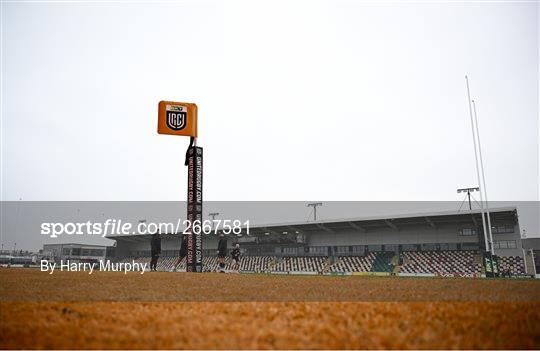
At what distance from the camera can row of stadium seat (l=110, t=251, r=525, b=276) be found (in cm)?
3663

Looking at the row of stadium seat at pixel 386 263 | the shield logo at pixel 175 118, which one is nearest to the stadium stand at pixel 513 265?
the row of stadium seat at pixel 386 263

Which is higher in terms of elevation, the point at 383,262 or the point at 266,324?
the point at 266,324

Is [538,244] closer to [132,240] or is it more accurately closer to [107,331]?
[132,240]

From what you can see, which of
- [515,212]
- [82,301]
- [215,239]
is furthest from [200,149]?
[215,239]

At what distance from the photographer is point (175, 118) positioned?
21453 millimetres

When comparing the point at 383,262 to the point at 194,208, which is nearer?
the point at 194,208

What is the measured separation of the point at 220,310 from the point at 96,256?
95.7 m

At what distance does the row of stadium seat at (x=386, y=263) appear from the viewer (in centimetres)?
3663

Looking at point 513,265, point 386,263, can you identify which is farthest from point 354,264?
point 513,265

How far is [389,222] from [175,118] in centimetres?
3112

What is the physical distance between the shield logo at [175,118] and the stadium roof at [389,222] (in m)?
29.1

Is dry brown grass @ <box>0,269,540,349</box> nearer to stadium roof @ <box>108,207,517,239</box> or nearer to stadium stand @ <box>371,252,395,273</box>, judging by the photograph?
stadium roof @ <box>108,207,517,239</box>

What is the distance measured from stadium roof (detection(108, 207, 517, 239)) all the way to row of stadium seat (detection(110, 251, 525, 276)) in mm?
3466

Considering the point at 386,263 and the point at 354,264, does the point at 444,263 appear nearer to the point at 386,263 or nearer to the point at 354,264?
the point at 386,263
